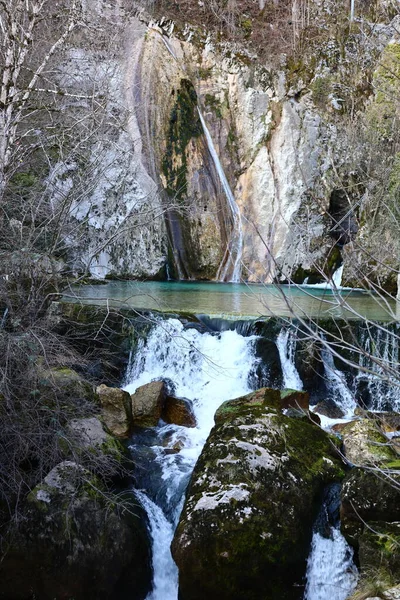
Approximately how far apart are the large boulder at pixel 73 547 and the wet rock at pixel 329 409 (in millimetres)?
4218

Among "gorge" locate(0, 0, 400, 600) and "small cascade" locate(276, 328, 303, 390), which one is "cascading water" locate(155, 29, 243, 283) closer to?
"gorge" locate(0, 0, 400, 600)

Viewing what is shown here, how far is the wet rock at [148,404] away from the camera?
310 inches

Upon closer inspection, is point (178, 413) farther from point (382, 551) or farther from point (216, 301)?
point (216, 301)

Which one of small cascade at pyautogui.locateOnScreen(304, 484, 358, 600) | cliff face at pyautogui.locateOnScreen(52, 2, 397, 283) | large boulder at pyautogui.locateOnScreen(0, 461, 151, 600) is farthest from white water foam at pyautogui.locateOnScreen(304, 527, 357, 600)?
cliff face at pyautogui.locateOnScreen(52, 2, 397, 283)

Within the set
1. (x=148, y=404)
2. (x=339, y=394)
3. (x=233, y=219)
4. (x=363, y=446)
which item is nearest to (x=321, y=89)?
(x=233, y=219)

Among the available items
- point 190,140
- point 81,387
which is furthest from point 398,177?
point 81,387

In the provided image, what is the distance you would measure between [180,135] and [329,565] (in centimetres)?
1828

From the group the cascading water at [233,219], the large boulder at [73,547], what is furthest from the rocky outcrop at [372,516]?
the cascading water at [233,219]

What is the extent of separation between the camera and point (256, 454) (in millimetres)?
5211

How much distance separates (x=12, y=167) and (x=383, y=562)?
5099 millimetres

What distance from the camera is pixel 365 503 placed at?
4.96 meters

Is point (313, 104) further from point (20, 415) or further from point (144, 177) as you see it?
point (20, 415)

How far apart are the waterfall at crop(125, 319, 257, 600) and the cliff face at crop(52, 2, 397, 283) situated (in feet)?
30.0

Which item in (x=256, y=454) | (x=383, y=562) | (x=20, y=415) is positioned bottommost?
(x=383, y=562)
